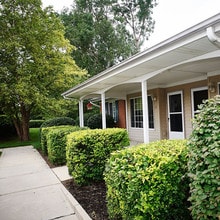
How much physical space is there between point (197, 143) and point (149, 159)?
0.60 metres

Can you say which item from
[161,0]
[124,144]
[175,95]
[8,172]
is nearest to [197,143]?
[124,144]

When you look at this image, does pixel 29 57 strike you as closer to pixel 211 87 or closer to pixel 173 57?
pixel 173 57

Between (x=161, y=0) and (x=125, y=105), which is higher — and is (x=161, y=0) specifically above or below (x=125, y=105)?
above

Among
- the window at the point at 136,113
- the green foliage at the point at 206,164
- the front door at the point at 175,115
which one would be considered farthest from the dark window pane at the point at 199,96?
the green foliage at the point at 206,164

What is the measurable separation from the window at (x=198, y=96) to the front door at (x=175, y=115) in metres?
0.63

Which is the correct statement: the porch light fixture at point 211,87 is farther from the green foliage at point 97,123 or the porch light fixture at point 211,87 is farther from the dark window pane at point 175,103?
the green foliage at point 97,123

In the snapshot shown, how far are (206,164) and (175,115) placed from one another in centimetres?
736

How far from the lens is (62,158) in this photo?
6.58m

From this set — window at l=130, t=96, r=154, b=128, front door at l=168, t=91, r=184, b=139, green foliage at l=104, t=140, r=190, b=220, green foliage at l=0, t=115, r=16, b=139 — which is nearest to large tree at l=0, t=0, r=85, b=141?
green foliage at l=0, t=115, r=16, b=139

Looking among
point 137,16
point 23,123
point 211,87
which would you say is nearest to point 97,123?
point 23,123

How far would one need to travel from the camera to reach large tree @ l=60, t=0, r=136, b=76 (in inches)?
869

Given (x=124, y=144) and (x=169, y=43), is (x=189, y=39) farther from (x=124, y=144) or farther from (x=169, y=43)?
(x=124, y=144)

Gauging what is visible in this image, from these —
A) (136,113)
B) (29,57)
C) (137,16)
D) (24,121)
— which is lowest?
(24,121)

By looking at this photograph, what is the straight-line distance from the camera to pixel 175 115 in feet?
28.6
